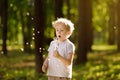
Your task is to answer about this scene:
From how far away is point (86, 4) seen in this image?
68.5ft

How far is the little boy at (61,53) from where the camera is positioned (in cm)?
716

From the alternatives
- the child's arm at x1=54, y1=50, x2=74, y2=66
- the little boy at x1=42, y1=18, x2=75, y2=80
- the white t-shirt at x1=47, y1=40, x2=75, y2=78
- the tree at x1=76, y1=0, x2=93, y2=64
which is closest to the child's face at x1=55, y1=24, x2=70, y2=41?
the little boy at x1=42, y1=18, x2=75, y2=80

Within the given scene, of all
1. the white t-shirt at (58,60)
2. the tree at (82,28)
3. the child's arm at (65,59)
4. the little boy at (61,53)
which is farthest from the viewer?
the tree at (82,28)

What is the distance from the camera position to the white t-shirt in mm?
7277

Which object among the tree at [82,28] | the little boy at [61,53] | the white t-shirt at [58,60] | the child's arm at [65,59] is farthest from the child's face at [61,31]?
the tree at [82,28]

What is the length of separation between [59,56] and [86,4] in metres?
14.0

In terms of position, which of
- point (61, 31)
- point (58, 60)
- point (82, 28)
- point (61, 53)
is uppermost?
point (82, 28)

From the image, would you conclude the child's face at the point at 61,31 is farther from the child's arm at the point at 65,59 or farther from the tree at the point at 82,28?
the tree at the point at 82,28

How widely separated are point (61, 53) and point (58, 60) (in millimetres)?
127

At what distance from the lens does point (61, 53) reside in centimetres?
728

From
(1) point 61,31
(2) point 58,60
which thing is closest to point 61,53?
(2) point 58,60

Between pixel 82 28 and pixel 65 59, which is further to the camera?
pixel 82 28

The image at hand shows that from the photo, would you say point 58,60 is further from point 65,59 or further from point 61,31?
point 61,31

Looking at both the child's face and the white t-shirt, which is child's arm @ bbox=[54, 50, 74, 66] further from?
the child's face
